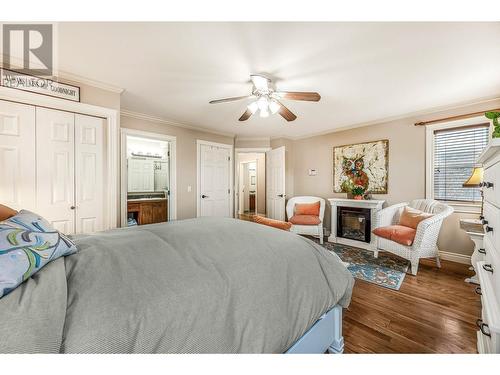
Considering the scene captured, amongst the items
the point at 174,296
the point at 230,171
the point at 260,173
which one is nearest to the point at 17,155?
the point at 174,296

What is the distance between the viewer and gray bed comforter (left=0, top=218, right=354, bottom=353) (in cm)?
60

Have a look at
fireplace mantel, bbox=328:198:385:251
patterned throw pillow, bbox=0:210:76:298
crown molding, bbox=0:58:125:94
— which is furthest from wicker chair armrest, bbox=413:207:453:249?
crown molding, bbox=0:58:125:94

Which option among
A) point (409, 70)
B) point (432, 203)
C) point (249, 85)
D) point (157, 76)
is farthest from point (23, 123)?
point (432, 203)

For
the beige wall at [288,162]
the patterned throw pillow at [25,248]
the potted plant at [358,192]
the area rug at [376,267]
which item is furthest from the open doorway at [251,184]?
the patterned throw pillow at [25,248]

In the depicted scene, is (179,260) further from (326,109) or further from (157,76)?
(326,109)

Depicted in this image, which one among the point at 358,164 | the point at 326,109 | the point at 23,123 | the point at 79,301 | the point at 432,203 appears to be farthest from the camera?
the point at 358,164

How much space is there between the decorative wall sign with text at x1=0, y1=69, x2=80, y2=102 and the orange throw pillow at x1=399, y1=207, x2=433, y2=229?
4.47 metres

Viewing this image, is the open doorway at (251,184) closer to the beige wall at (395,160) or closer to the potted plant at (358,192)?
the beige wall at (395,160)

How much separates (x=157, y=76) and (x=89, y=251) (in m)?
2.06

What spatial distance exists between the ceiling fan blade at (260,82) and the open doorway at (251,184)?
5.42 meters

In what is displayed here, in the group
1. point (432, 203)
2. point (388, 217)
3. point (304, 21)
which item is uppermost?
point (304, 21)

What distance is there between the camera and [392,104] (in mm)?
3086

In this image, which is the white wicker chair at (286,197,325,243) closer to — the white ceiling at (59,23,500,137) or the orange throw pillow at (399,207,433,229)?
the orange throw pillow at (399,207,433,229)

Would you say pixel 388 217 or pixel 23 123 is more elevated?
pixel 23 123
